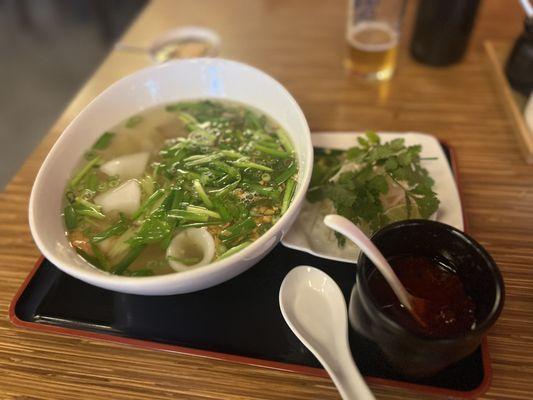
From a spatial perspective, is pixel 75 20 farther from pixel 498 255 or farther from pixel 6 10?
pixel 498 255

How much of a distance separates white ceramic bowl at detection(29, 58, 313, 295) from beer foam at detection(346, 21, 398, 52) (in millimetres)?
638

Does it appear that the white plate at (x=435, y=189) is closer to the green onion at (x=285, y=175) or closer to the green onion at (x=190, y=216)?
the green onion at (x=285, y=175)

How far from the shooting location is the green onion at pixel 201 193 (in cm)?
107

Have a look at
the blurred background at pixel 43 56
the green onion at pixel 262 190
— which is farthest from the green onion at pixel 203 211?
the blurred background at pixel 43 56

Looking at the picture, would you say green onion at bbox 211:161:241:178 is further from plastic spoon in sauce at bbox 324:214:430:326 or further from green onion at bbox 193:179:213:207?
plastic spoon in sauce at bbox 324:214:430:326

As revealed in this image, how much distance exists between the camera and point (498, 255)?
1.10m

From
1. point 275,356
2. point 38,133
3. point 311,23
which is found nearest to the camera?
point 275,356

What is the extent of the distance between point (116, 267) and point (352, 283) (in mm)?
531

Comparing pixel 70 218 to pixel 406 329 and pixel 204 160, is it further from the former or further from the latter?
pixel 406 329

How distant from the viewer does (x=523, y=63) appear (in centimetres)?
146

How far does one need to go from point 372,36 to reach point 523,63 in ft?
1.83

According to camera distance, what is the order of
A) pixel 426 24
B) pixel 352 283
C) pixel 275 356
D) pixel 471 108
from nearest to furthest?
pixel 275 356 → pixel 352 283 → pixel 471 108 → pixel 426 24

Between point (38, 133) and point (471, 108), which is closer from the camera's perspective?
point (471, 108)

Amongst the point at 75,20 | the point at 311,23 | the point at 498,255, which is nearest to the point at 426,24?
the point at 311,23
